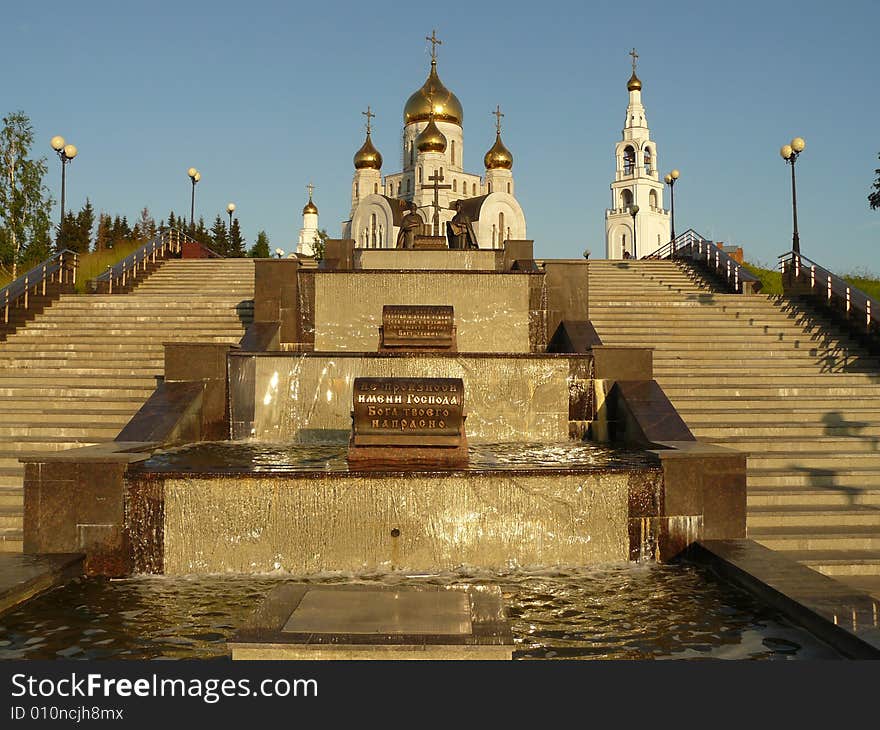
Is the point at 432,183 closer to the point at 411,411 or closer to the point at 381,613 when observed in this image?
the point at 411,411

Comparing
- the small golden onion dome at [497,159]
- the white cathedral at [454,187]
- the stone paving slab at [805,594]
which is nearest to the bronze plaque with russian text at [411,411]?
the stone paving slab at [805,594]

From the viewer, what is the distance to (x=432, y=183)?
76875 millimetres

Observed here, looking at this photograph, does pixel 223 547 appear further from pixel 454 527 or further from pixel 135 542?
pixel 454 527

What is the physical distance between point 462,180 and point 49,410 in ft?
271

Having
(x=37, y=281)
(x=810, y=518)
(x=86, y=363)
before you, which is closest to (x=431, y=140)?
(x=37, y=281)

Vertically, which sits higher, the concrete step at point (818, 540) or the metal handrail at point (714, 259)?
the metal handrail at point (714, 259)

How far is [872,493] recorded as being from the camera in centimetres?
985

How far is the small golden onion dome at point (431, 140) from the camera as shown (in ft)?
266

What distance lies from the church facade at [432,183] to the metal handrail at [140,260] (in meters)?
38.4

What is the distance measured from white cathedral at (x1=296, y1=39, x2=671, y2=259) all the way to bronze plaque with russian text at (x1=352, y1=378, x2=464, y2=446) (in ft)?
153

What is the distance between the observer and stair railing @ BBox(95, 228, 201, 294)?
2444 cm

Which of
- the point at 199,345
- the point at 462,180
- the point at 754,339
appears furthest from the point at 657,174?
the point at 199,345

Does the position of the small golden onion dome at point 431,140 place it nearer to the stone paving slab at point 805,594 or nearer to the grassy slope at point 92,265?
the grassy slope at point 92,265

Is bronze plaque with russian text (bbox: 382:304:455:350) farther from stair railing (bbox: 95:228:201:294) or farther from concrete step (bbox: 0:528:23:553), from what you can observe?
stair railing (bbox: 95:228:201:294)
